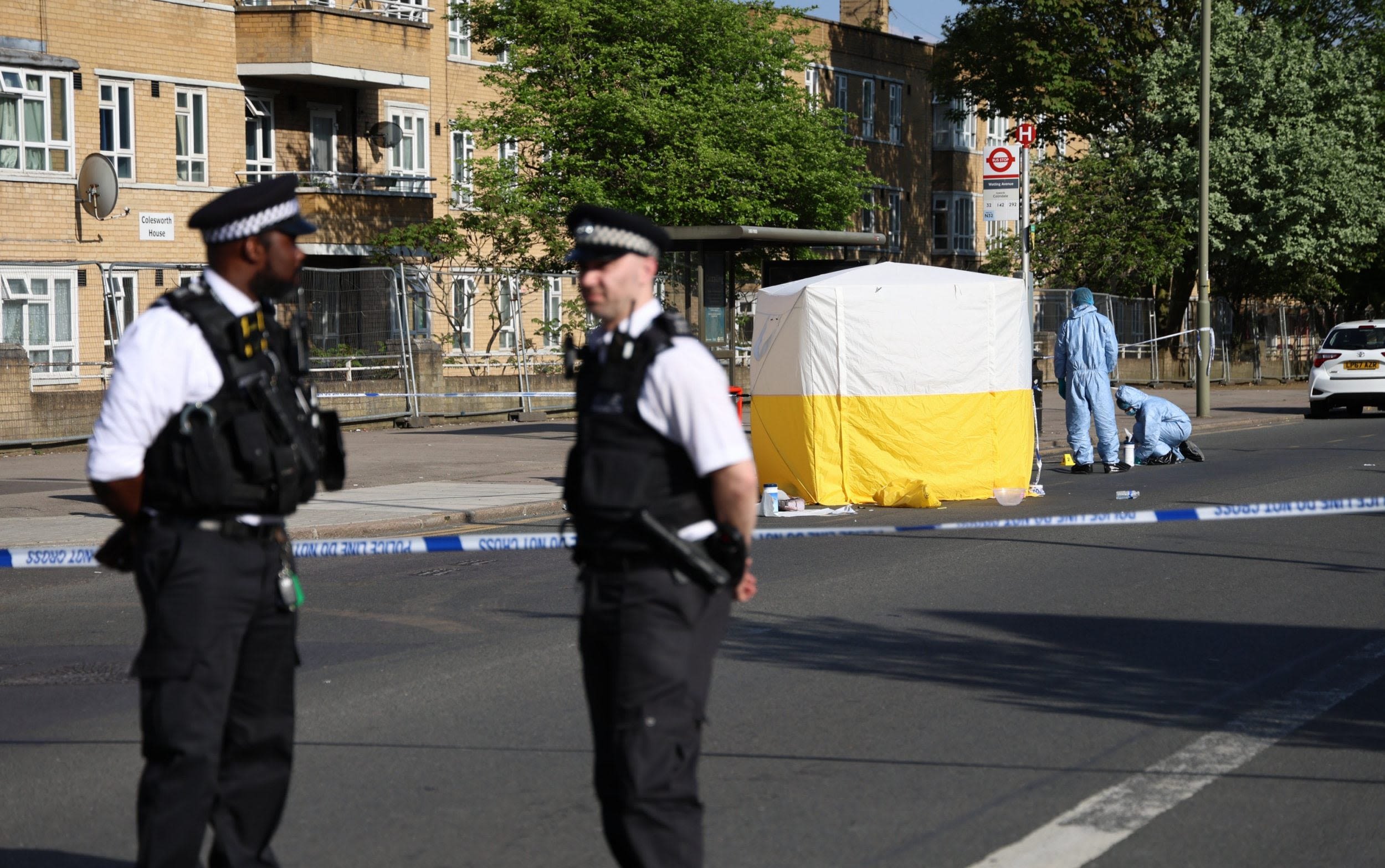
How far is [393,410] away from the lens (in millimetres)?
26641

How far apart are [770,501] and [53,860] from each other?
9.77 metres

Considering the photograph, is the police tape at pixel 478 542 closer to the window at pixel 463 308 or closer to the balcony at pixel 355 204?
the window at pixel 463 308

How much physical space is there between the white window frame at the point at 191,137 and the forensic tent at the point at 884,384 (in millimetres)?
20915

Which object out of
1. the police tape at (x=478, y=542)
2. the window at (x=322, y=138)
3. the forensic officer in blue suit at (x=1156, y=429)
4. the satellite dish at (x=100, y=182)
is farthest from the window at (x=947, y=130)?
the police tape at (x=478, y=542)

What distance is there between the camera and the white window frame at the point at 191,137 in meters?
32.9

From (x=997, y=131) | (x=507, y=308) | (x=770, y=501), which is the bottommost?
(x=770, y=501)

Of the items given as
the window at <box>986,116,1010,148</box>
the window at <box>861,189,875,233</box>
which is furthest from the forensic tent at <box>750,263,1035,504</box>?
the window at <box>986,116,1010,148</box>

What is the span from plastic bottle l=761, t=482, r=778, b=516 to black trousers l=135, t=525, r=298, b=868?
10142 millimetres

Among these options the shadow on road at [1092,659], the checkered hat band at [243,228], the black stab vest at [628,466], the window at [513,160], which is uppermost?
the window at [513,160]

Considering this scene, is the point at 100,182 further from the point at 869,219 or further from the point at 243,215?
the point at 869,219

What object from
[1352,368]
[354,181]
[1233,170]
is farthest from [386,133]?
[1233,170]

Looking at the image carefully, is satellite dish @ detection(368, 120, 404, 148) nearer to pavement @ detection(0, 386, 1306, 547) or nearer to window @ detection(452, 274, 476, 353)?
window @ detection(452, 274, 476, 353)

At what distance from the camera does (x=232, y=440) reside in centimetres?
409

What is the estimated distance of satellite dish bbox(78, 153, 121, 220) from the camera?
2905cm
